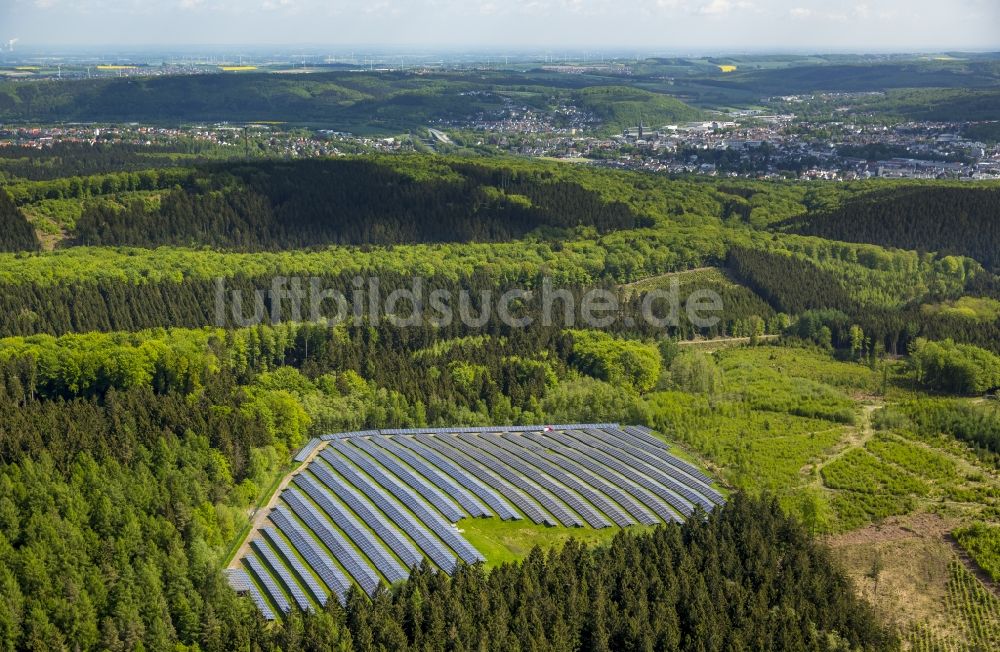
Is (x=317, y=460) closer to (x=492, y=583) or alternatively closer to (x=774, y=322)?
(x=492, y=583)

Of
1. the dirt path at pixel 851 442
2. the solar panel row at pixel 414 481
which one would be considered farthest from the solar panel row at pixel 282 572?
the dirt path at pixel 851 442

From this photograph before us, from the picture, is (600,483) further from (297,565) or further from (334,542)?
(297,565)

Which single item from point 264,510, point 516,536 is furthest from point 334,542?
point 516,536

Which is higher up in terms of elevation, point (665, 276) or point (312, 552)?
point (665, 276)

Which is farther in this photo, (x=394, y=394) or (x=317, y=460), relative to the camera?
(x=394, y=394)

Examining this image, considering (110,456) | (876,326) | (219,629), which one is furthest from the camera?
(876,326)

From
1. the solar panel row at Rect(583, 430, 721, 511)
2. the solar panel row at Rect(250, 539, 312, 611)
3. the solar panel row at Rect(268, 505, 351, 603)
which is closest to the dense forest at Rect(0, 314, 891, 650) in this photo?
the solar panel row at Rect(250, 539, 312, 611)

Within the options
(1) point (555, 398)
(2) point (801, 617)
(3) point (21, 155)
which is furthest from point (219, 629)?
(3) point (21, 155)
